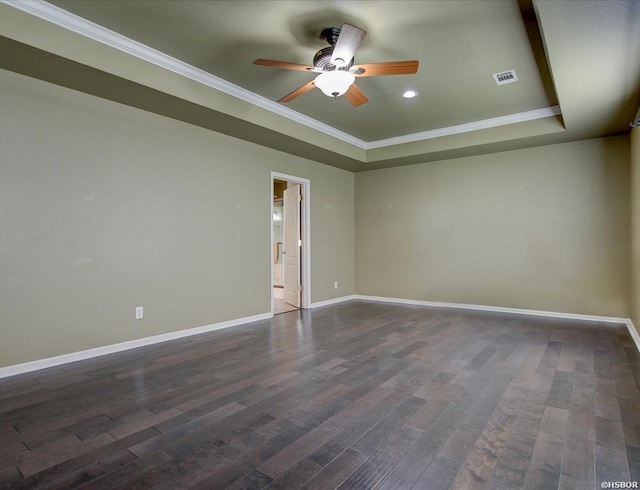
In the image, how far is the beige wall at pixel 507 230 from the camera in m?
5.02

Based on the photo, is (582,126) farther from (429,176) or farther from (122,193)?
(122,193)

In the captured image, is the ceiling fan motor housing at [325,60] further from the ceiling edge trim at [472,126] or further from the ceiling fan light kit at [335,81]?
the ceiling edge trim at [472,126]

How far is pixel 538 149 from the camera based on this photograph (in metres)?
5.49

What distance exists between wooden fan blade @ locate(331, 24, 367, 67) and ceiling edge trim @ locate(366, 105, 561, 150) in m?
3.17

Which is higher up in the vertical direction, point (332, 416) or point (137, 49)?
point (137, 49)

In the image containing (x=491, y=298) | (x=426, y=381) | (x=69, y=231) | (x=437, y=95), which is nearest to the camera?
(x=426, y=381)

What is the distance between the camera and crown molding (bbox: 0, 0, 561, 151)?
2.76 m

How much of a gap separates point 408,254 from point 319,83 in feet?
13.9

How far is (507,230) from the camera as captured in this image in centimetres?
574

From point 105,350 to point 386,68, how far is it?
387 centimetres

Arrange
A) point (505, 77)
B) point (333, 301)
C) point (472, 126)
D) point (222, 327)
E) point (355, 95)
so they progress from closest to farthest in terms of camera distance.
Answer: point (355, 95) → point (505, 77) → point (222, 327) → point (472, 126) → point (333, 301)

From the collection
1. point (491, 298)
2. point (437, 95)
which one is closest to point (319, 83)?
point (437, 95)

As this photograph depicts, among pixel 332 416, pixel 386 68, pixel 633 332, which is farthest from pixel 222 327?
pixel 633 332

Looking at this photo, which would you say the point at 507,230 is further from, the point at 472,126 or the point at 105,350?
the point at 105,350
